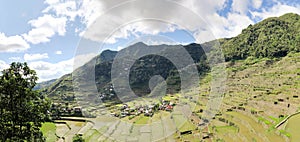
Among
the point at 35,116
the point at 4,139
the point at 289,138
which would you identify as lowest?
the point at 289,138

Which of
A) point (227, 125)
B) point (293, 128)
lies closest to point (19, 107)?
point (293, 128)

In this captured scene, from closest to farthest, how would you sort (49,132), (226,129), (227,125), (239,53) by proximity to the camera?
(226,129) < (227,125) < (49,132) < (239,53)

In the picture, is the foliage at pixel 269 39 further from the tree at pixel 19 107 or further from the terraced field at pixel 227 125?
the tree at pixel 19 107

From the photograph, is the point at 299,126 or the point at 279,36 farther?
the point at 279,36

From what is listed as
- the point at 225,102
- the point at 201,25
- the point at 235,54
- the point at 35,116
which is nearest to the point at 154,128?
the point at 225,102

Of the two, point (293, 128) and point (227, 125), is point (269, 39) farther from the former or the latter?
point (293, 128)

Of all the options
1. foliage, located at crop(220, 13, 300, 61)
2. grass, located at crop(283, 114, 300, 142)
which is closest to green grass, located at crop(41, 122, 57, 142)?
grass, located at crop(283, 114, 300, 142)

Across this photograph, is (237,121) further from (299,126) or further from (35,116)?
(35,116)

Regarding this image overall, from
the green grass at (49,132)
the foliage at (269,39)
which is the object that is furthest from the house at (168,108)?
the foliage at (269,39)
